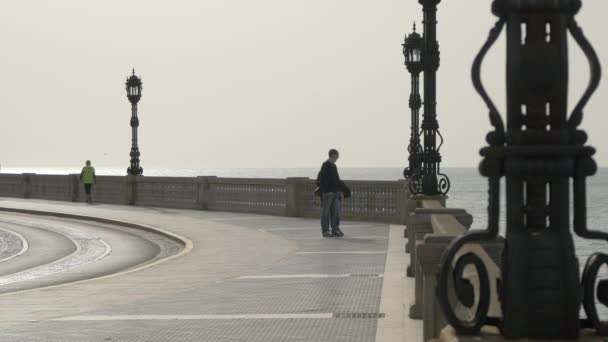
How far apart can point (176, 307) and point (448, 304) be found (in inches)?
275

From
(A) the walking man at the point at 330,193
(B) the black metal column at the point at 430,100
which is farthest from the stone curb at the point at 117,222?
(B) the black metal column at the point at 430,100

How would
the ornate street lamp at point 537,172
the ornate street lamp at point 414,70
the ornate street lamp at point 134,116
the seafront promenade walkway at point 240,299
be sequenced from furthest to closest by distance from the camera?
the ornate street lamp at point 134,116, the ornate street lamp at point 414,70, the seafront promenade walkway at point 240,299, the ornate street lamp at point 537,172

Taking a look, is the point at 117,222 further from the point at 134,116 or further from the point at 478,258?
the point at 478,258

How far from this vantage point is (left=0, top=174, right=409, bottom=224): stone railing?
1120 inches

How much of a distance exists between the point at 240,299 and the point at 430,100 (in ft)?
24.6

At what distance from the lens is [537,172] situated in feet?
17.9

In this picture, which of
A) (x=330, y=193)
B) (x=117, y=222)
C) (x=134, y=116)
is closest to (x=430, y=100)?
(x=330, y=193)

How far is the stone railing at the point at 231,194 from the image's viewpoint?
2844cm

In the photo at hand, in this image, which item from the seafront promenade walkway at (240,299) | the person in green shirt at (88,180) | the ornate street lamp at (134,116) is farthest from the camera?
the person in green shirt at (88,180)

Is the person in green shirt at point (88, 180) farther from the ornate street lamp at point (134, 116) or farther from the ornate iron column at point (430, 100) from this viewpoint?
the ornate iron column at point (430, 100)

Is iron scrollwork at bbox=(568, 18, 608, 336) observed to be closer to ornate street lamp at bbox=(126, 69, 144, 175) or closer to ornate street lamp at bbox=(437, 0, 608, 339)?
ornate street lamp at bbox=(437, 0, 608, 339)

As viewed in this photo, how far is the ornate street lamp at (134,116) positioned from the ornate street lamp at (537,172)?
1486 inches

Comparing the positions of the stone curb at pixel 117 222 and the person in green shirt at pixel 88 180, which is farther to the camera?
the person in green shirt at pixel 88 180

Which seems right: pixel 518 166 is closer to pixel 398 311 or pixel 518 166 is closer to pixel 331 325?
pixel 331 325
